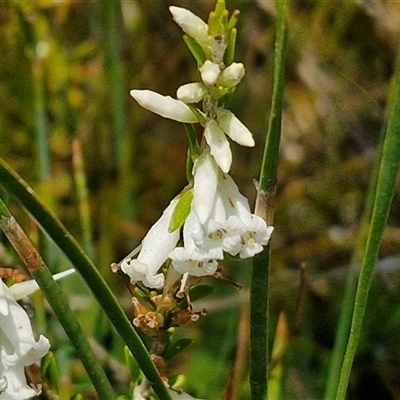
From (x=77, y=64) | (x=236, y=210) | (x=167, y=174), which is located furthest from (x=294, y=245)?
(x=236, y=210)

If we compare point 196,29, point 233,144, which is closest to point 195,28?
point 196,29

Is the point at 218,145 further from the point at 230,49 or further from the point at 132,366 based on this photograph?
the point at 132,366

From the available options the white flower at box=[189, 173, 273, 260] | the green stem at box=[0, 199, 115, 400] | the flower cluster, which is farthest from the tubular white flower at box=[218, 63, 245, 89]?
the green stem at box=[0, 199, 115, 400]

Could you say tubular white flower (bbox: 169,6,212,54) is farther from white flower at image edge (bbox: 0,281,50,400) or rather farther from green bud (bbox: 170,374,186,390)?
green bud (bbox: 170,374,186,390)

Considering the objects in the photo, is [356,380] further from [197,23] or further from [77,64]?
[197,23]

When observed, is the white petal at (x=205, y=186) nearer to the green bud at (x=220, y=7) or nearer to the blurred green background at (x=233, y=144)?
the green bud at (x=220, y=7)

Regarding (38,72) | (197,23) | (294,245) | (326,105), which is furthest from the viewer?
(326,105)
